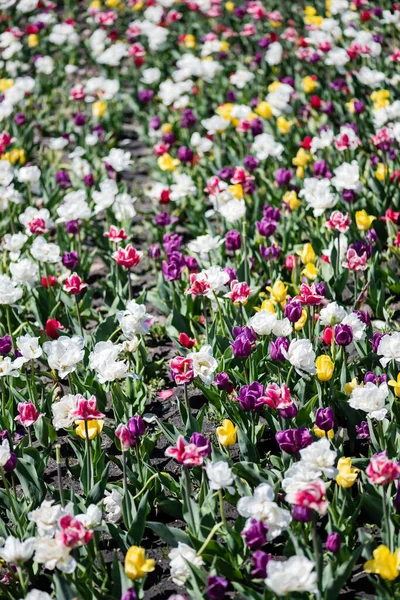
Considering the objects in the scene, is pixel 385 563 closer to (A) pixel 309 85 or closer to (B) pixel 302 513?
(B) pixel 302 513

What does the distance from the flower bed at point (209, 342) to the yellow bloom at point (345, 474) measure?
1 centimetres

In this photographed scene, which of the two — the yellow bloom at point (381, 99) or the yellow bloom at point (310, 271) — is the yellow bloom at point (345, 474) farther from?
the yellow bloom at point (381, 99)

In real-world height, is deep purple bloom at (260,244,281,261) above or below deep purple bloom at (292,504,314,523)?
below

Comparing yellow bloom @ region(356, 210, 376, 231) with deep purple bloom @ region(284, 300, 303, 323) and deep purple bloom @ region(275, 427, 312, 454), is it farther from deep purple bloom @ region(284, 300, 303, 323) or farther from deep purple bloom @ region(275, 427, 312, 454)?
deep purple bloom @ region(275, 427, 312, 454)

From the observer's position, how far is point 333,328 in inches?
140

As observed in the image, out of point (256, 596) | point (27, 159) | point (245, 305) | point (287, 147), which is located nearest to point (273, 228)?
point (245, 305)

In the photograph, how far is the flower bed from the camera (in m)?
2.74

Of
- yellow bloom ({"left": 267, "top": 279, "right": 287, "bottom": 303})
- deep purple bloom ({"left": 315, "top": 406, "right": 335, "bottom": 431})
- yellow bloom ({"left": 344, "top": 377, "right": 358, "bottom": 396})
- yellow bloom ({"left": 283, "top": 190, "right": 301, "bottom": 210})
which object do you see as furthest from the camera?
yellow bloom ({"left": 283, "top": 190, "right": 301, "bottom": 210})

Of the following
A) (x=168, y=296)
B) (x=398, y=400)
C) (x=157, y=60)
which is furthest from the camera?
(x=157, y=60)

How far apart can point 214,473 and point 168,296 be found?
2.02 m

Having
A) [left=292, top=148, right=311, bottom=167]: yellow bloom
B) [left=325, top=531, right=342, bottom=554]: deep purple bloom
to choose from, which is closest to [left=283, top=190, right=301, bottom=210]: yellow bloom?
[left=292, top=148, right=311, bottom=167]: yellow bloom

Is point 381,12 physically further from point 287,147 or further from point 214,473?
point 214,473

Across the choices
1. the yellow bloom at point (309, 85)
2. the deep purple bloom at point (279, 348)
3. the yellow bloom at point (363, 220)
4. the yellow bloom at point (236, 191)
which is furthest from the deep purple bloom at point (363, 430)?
the yellow bloom at point (309, 85)

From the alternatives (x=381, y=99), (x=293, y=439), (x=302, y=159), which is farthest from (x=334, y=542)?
(x=381, y=99)
